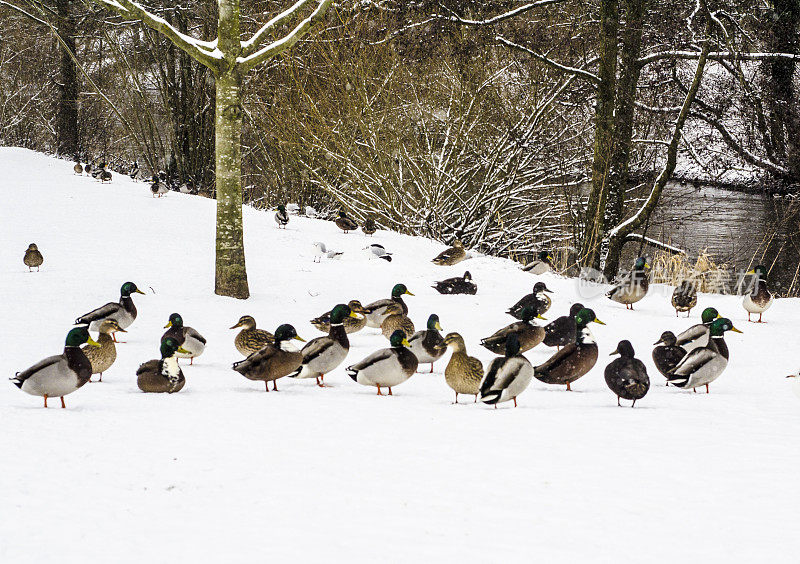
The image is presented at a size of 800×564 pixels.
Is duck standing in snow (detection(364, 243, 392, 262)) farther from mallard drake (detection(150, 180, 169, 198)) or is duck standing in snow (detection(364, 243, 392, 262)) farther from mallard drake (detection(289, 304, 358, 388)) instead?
mallard drake (detection(150, 180, 169, 198))

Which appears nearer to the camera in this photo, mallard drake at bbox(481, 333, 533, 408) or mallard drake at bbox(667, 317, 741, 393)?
mallard drake at bbox(481, 333, 533, 408)

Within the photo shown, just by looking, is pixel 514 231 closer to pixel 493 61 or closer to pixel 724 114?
pixel 493 61

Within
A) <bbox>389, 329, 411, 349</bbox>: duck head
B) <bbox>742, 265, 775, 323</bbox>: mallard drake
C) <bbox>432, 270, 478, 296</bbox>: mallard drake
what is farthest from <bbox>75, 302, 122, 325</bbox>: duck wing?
<bbox>742, 265, 775, 323</bbox>: mallard drake

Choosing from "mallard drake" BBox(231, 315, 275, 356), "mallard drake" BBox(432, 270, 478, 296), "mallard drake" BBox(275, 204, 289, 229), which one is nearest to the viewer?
"mallard drake" BBox(231, 315, 275, 356)

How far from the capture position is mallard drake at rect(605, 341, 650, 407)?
6141mm

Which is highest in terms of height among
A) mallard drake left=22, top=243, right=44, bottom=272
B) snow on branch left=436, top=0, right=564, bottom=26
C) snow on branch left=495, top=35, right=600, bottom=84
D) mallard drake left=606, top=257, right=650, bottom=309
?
snow on branch left=436, top=0, right=564, bottom=26

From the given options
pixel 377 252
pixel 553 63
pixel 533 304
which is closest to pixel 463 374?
pixel 533 304

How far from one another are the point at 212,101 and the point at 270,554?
23278 millimetres

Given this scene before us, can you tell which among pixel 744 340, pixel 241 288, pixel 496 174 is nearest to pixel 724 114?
pixel 496 174

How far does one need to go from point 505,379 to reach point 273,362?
198 centimetres

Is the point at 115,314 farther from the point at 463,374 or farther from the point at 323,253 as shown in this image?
the point at 323,253

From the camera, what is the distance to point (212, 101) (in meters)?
24.9

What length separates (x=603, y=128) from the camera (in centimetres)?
1430

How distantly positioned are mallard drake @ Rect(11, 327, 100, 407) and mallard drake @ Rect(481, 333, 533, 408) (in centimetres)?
302
